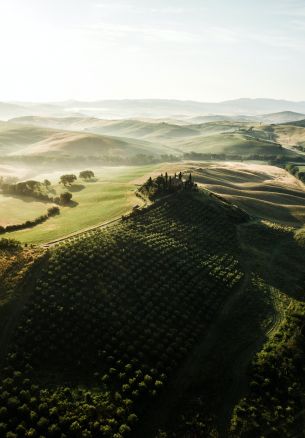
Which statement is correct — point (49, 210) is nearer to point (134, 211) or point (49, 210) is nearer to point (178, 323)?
point (134, 211)

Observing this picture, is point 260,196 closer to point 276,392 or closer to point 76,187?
point 76,187

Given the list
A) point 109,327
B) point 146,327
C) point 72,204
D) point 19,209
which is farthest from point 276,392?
point 72,204

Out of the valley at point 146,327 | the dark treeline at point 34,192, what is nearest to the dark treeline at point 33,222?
the valley at point 146,327

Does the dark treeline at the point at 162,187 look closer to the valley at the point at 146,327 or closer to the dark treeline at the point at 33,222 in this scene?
the valley at the point at 146,327

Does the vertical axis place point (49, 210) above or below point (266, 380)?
above

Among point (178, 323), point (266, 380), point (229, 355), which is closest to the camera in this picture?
point (266, 380)

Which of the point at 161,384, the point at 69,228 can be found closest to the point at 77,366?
the point at 161,384

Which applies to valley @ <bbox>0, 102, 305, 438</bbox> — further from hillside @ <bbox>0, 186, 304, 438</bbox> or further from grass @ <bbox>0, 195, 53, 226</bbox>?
grass @ <bbox>0, 195, 53, 226</bbox>
